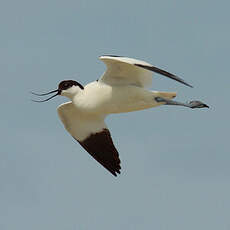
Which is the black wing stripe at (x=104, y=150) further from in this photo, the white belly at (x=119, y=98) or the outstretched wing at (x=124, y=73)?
the outstretched wing at (x=124, y=73)

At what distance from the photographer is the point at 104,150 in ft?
62.7

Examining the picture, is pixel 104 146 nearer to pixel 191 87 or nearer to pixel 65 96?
pixel 65 96

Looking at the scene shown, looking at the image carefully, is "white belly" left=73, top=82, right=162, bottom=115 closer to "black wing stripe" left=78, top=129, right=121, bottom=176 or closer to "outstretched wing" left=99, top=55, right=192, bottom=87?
"outstretched wing" left=99, top=55, right=192, bottom=87

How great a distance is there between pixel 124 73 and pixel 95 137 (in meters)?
2.47

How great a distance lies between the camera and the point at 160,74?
15.6 m

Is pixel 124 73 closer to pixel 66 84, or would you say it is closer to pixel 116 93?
pixel 116 93

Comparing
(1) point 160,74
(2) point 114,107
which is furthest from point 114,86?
(1) point 160,74

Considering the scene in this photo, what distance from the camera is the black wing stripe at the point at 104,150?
1908cm

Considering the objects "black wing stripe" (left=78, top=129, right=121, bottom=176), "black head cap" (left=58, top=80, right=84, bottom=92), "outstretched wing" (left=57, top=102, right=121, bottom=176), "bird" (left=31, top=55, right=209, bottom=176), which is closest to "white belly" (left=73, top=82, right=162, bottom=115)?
"bird" (left=31, top=55, right=209, bottom=176)

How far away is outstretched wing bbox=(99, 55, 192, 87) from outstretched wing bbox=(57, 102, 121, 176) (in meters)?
1.85

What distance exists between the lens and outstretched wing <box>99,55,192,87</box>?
1642 centimetres

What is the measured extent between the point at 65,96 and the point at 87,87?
69cm

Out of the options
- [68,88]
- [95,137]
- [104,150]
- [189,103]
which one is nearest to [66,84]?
[68,88]

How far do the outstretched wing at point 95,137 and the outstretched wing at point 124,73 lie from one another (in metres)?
1.85
